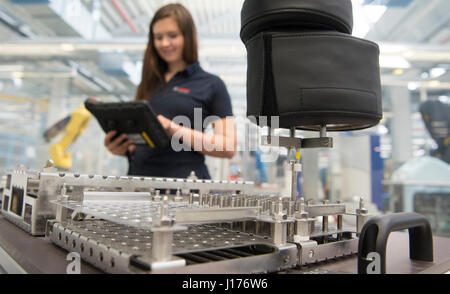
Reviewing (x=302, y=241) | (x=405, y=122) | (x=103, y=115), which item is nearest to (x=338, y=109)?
(x=302, y=241)

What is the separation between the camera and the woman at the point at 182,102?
49.7 inches

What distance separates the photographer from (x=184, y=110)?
4.25ft

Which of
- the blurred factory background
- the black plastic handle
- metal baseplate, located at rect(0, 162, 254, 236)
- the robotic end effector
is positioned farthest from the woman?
the robotic end effector

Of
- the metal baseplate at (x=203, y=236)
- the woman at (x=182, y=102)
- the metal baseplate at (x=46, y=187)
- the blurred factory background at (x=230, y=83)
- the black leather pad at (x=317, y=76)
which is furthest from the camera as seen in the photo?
the blurred factory background at (x=230, y=83)

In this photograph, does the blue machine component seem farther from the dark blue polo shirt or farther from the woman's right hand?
the woman's right hand

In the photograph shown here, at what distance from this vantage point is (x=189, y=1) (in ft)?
10.6

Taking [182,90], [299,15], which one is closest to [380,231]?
[299,15]

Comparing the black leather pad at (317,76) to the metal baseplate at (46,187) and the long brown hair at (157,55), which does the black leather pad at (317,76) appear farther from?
the long brown hair at (157,55)

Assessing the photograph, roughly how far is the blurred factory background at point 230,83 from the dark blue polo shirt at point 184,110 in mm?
1166

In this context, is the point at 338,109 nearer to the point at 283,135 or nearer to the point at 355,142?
the point at 283,135

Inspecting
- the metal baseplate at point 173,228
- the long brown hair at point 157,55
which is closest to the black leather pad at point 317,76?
→ the metal baseplate at point 173,228

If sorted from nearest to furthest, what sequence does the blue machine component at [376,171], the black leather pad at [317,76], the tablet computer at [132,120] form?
1. the black leather pad at [317,76]
2. the tablet computer at [132,120]
3. the blue machine component at [376,171]
